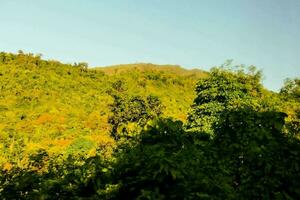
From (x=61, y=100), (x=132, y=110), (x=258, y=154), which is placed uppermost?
(x=61, y=100)

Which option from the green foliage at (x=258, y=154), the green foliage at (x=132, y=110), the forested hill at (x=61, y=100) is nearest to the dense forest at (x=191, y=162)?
the green foliage at (x=258, y=154)

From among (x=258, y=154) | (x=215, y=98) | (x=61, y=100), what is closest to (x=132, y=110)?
(x=61, y=100)

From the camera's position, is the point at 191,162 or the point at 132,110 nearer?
the point at 191,162

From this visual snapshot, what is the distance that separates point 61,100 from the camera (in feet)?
175

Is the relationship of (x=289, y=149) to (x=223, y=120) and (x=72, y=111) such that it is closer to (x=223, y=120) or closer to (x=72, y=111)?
(x=223, y=120)

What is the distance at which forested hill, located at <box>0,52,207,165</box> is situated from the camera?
139 feet

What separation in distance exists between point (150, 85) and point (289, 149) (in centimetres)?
5486

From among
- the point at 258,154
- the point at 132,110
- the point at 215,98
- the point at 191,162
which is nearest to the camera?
the point at 191,162

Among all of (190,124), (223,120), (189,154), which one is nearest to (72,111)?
(190,124)

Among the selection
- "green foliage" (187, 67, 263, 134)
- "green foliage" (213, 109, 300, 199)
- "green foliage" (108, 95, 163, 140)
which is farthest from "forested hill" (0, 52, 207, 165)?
"green foliage" (213, 109, 300, 199)

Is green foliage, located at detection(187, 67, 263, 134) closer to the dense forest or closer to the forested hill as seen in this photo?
the dense forest

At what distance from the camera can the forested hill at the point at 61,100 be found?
1666 inches

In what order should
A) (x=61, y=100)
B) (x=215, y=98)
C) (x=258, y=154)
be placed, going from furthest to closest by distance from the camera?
1. (x=61, y=100)
2. (x=215, y=98)
3. (x=258, y=154)

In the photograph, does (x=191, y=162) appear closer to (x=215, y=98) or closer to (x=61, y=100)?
(x=215, y=98)
